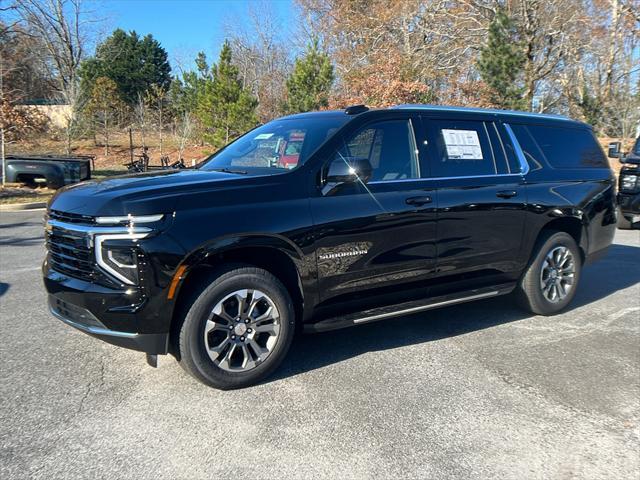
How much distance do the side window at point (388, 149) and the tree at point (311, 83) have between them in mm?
18459

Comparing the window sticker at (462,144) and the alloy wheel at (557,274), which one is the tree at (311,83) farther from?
the window sticker at (462,144)

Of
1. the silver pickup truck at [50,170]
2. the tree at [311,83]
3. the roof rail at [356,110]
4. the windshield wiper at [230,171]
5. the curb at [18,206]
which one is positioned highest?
the tree at [311,83]

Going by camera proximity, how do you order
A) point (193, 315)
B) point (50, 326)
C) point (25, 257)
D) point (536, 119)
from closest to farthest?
point (193, 315), point (50, 326), point (536, 119), point (25, 257)

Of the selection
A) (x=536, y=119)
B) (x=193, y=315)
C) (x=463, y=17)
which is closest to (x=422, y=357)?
(x=193, y=315)

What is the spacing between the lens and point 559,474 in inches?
105

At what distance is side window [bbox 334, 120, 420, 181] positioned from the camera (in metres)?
4.04

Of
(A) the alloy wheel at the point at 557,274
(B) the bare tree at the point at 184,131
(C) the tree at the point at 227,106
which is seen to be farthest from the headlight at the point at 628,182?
(B) the bare tree at the point at 184,131

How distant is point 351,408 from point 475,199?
2.17 m

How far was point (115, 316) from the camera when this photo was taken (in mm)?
3170

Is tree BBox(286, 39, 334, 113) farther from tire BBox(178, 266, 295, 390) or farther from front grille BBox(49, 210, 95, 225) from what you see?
tire BBox(178, 266, 295, 390)

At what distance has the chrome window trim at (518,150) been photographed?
4879 mm

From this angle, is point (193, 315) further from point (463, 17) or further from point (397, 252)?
point (463, 17)

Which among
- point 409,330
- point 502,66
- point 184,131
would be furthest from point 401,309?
point 184,131

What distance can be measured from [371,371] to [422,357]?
521 millimetres
